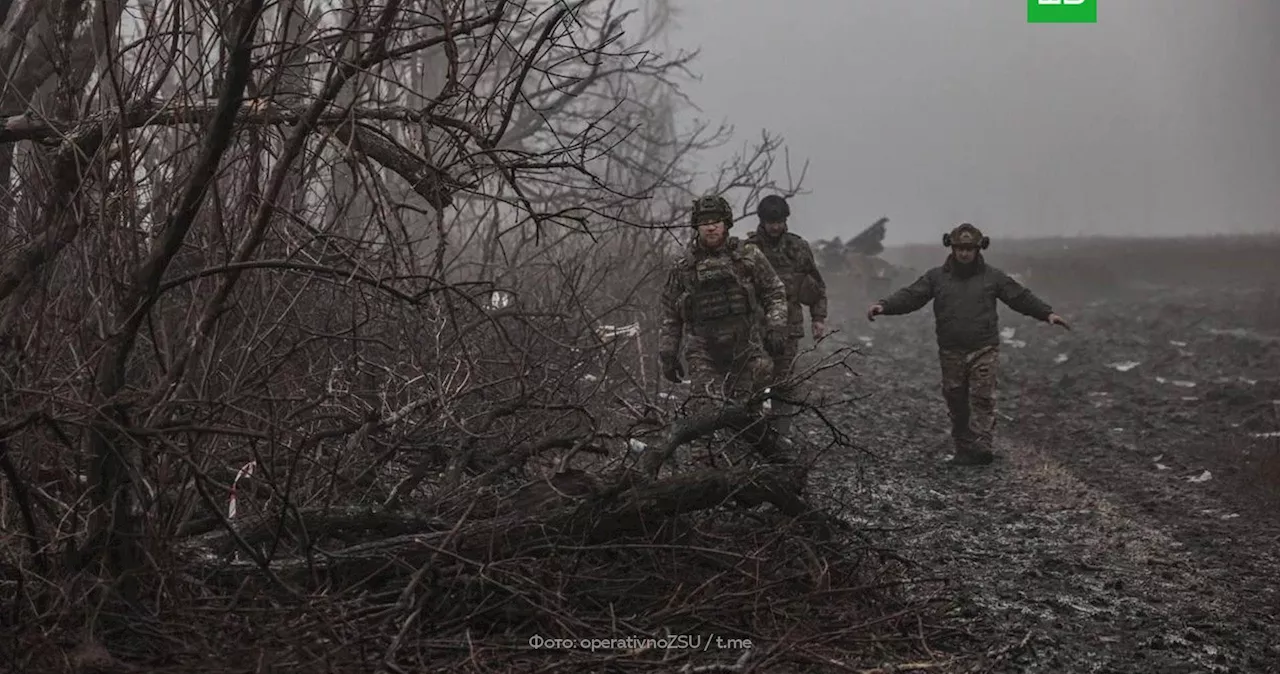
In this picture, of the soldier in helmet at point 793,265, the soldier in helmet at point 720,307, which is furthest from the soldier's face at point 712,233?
the soldier in helmet at point 793,265

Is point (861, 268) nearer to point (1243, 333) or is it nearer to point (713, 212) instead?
point (1243, 333)

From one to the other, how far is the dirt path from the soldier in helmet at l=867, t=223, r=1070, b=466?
11.9 inches

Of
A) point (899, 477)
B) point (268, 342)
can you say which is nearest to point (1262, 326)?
point (899, 477)

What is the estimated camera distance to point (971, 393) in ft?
25.4

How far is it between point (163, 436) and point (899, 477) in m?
5.09

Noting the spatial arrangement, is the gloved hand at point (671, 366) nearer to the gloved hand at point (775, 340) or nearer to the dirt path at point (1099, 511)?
the gloved hand at point (775, 340)

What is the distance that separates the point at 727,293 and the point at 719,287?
2.4 inches

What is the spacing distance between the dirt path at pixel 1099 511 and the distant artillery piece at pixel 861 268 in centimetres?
1046

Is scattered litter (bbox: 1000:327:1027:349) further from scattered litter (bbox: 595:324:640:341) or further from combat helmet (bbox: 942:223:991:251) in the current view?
scattered litter (bbox: 595:324:640:341)

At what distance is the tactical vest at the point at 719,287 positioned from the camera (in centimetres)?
664

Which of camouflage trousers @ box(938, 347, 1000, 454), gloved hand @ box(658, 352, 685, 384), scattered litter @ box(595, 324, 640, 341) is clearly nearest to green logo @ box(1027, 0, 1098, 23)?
camouflage trousers @ box(938, 347, 1000, 454)

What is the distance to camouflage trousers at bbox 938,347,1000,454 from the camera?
763cm

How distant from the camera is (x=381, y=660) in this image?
2957 millimetres

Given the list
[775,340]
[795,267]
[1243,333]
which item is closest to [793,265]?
[795,267]
